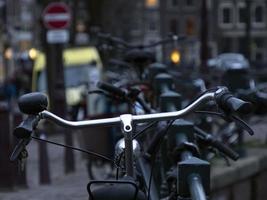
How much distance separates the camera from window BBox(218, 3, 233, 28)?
242 ft

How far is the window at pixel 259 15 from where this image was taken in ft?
231

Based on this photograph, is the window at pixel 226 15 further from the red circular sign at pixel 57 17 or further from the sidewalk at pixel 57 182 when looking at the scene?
the sidewalk at pixel 57 182

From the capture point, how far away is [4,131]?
857 cm

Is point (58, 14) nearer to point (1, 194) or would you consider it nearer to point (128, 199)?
point (1, 194)

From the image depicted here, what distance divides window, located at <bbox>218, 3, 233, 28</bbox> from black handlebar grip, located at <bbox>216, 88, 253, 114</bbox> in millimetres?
70432

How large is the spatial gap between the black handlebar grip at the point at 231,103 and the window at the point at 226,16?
231ft

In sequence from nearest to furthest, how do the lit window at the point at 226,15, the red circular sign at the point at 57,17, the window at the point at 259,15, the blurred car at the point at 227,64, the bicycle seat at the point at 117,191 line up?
1. the bicycle seat at the point at 117,191
2. the blurred car at the point at 227,64
3. the red circular sign at the point at 57,17
4. the window at the point at 259,15
5. the lit window at the point at 226,15

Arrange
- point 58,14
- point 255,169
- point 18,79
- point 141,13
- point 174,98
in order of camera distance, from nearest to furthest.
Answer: point 174,98 < point 255,169 < point 58,14 < point 18,79 < point 141,13

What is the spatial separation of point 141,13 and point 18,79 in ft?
64.6

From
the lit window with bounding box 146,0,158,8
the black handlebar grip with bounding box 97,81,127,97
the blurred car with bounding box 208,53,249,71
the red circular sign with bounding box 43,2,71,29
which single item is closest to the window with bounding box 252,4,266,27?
the lit window with bounding box 146,0,158,8

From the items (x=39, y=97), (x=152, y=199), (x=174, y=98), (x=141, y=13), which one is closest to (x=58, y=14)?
(x=174, y=98)

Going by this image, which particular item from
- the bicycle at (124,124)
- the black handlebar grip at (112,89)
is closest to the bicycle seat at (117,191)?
the bicycle at (124,124)

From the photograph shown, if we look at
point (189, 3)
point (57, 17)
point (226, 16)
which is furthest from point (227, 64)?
point (189, 3)

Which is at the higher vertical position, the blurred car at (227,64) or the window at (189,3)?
the blurred car at (227,64)
